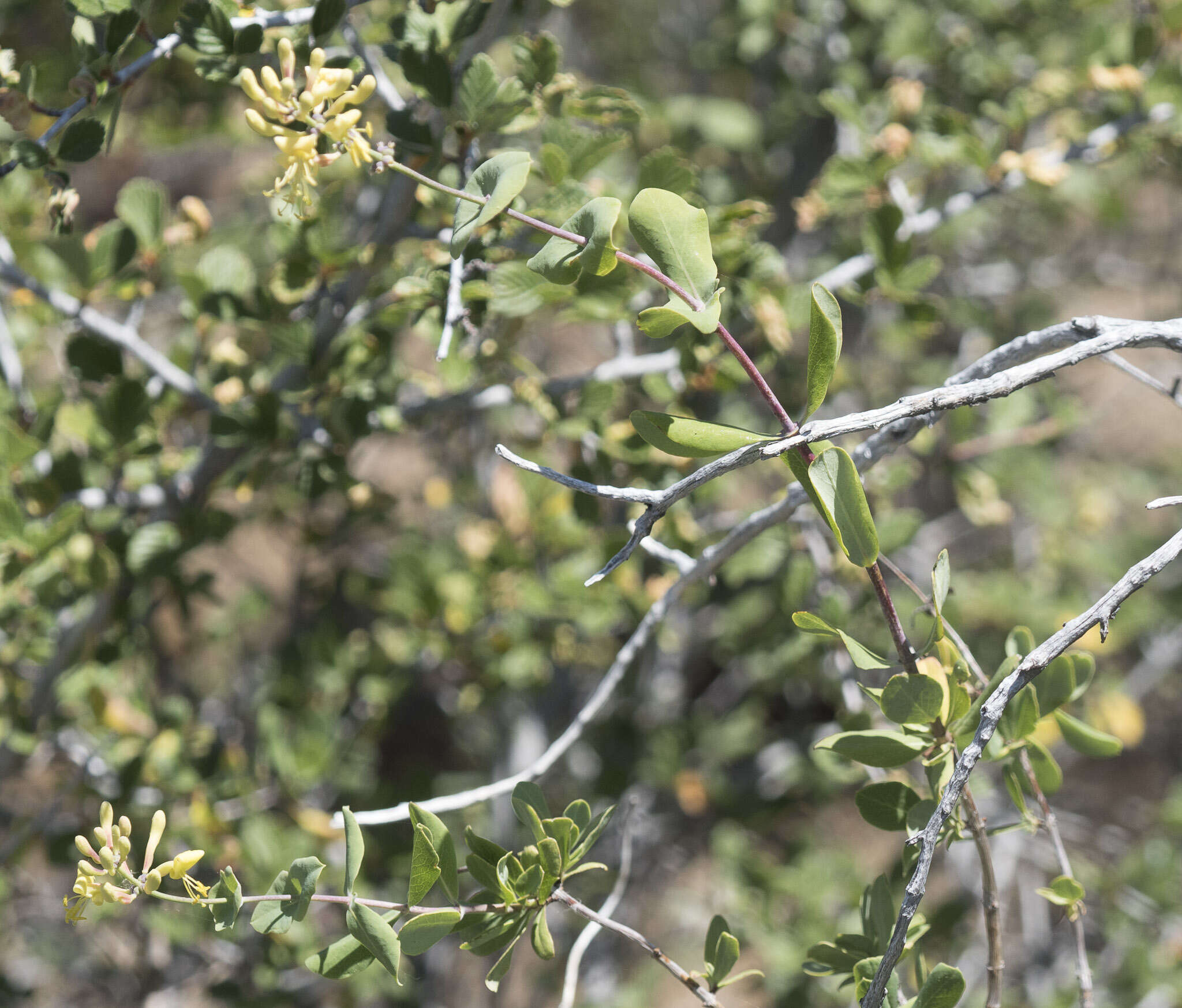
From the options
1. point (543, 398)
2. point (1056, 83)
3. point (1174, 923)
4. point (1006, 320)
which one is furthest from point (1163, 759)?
point (543, 398)

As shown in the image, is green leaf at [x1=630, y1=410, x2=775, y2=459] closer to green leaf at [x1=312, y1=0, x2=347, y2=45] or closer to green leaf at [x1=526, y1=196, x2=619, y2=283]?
green leaf at [x1=526, y1=196, x2=619, y2=283]

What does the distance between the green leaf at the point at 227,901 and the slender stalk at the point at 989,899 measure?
0.58m

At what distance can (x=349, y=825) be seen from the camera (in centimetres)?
68

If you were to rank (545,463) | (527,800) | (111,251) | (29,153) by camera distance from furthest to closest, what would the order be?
1. (545,463)
2. (111,251)
3. (29,153)
4. (527,800)

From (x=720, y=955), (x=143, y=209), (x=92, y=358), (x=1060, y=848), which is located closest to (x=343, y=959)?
(x=720, y=955)

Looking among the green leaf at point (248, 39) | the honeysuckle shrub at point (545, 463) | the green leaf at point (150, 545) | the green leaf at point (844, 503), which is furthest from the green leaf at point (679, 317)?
the green leaf at point (150, 545)

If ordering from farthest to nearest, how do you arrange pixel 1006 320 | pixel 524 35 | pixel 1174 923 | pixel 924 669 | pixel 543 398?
pixel 1006 320
pixel 1174 923
pixel 543 398
pixel 524 35
pixel 924 669

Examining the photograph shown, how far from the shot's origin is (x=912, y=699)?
717 mm

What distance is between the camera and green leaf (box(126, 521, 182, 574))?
125 cm

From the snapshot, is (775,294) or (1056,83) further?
(1056,83)

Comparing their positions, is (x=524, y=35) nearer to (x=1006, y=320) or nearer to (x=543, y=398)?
(x=543, y=398)

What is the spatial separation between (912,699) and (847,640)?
0.08m

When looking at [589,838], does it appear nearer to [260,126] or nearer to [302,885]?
[302,885]

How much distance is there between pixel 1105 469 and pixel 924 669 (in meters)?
2.56
